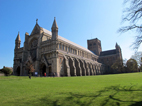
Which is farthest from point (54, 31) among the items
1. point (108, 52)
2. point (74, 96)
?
point (108, 52)

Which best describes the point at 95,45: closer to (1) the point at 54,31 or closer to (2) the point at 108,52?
(2) the point at 108,52

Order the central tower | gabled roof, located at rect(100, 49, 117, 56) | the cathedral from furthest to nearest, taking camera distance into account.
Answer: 1. the central tower
2. gabled roof, located at rect(100, 49, 117, 56)
3. the cathedral

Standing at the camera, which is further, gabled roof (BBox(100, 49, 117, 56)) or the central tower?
the central tower

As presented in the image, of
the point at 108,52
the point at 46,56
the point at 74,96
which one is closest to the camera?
the point at 74,96

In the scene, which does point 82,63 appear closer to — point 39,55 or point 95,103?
point 39,55

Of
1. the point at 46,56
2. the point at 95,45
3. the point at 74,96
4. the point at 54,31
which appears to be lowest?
the point at 74,96

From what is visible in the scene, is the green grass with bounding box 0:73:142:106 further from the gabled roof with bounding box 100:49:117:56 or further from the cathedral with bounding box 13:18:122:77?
the gabled roof with bounding box 100:49:117:56

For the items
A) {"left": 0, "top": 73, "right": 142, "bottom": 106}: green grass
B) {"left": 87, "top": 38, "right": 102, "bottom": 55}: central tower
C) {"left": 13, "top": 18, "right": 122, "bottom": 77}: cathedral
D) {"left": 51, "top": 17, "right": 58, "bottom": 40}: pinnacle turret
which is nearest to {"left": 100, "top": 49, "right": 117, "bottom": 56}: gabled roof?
{"left": 87, "top": 38, "right": 102, "bottom": 55}: central tower

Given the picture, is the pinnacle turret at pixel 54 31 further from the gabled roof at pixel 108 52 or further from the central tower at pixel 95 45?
the gabled roof at pixel 108 52

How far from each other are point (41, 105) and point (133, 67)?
6165 centimetres

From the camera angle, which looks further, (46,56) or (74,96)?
(46,56)

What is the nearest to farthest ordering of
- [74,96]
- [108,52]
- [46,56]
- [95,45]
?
[74,96]
[46,56]
[108,52]
[95,45]

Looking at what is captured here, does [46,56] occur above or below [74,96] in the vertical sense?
above

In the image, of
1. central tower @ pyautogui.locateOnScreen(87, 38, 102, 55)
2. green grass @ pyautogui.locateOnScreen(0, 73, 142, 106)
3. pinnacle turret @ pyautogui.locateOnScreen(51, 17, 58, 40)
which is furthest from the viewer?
central tower @ pyautogui.locateOnScreen(87, 38, 102, 55)
